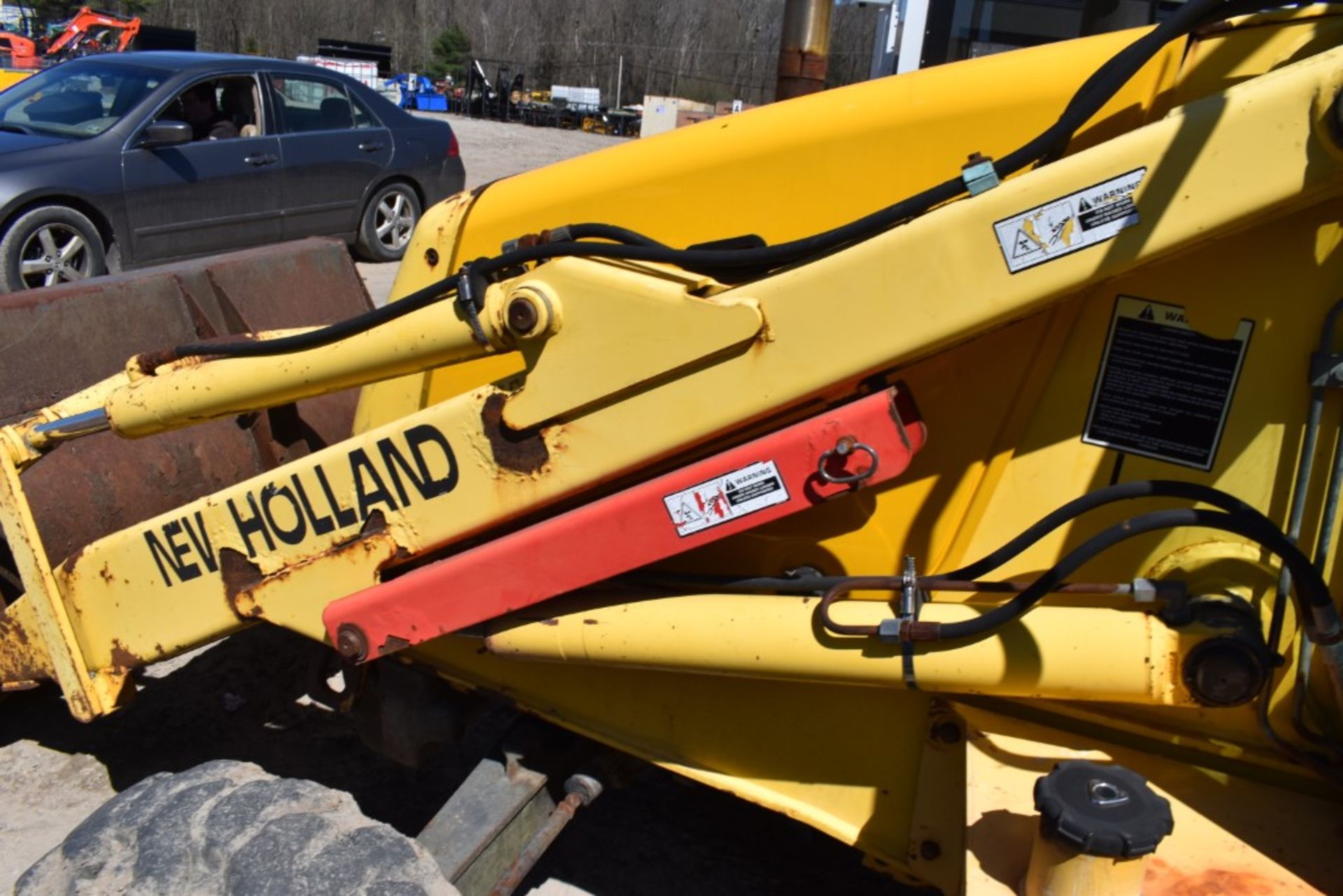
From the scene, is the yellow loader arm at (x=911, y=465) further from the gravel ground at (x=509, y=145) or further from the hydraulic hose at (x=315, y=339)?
the gravel ground at (x=509, y=145)

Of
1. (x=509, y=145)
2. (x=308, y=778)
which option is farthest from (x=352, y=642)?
(x=509, y=145)

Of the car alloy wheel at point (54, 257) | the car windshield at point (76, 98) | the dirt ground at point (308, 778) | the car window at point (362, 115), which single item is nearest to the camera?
the dirt ground at point (308, 778)

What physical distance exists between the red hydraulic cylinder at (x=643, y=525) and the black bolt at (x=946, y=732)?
0.49 meters

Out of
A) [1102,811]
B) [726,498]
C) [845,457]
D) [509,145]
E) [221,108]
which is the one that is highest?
[845,457]

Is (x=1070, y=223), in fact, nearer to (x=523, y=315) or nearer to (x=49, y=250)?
(x=523, y=315)

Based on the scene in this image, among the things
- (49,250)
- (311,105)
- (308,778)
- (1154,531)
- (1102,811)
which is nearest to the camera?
(1102,811)

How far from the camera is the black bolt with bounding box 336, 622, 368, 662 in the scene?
2.32 m

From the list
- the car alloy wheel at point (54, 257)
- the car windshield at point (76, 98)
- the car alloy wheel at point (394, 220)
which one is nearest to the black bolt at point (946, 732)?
the car alloy wheel at point (54, 257)

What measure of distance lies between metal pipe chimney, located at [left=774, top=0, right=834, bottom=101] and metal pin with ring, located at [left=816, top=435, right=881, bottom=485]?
6.70 feet

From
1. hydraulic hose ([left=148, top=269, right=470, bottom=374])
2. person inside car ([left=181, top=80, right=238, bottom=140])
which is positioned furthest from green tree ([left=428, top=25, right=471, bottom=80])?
hydraulic hose ([left=148, top=269, right=470, bottom=374])

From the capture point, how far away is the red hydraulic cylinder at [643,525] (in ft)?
6.38

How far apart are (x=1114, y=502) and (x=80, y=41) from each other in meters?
22.7

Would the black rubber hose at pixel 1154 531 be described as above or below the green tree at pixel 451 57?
above

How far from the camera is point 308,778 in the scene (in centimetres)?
329
